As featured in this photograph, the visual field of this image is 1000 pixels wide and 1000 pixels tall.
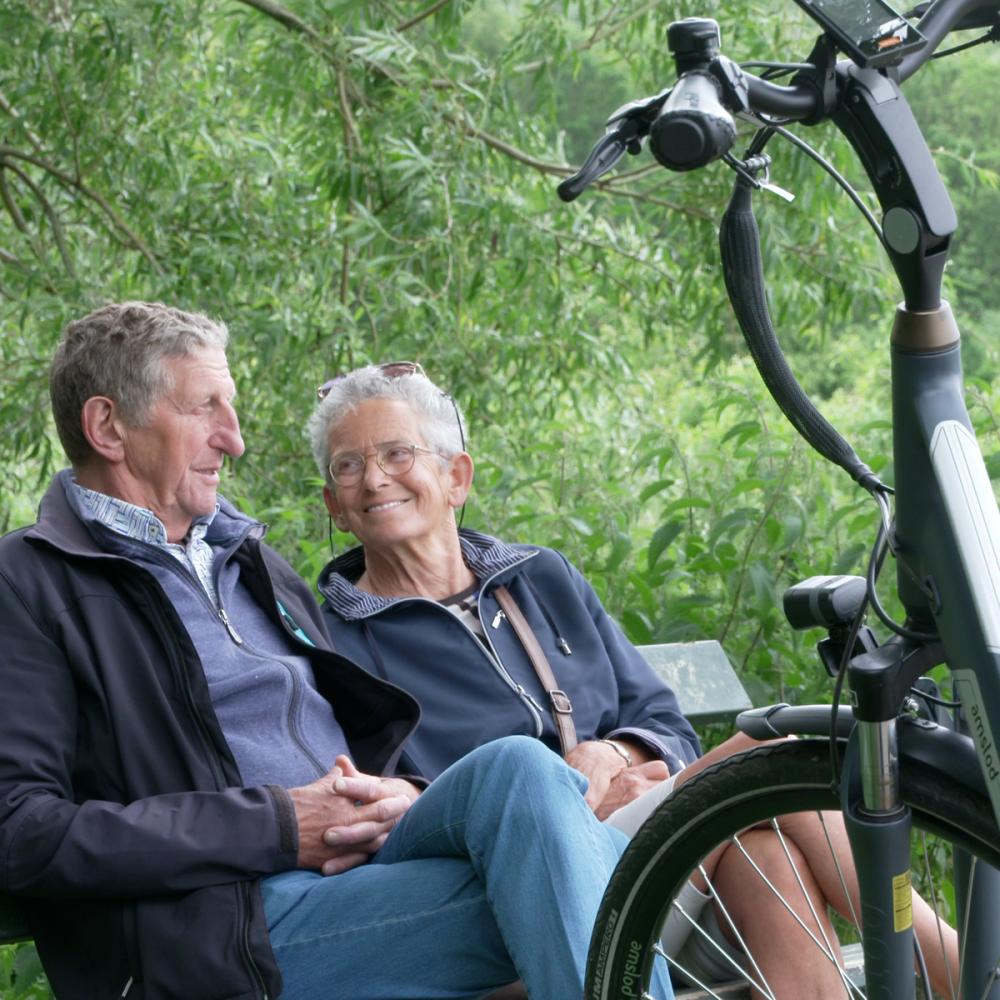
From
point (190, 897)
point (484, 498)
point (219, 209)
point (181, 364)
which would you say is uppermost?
point (219, 209)

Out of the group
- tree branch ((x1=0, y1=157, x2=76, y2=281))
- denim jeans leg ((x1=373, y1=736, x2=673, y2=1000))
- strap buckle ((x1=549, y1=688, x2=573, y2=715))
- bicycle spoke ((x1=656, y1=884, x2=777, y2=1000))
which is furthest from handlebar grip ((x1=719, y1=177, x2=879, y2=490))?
tree branch ((x1=0, y1=157, x2=76, y2=281))

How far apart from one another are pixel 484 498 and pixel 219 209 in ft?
5.05

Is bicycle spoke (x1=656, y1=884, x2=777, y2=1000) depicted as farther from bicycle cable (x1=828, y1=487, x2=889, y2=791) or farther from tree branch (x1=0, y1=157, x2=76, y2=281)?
tree branch (x1=0, y1=157, x2=76, y2=281)

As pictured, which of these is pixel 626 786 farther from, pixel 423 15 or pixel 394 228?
pixel 423 15

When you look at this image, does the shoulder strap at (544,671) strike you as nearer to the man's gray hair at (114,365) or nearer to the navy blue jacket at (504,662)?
the navy blue jacket at (504,662)

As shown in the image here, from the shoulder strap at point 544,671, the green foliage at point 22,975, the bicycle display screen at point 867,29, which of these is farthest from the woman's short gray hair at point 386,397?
the bicycle display screen at point 867,29

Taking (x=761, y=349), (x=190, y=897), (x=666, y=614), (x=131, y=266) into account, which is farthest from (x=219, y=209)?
(x=761, y=349)

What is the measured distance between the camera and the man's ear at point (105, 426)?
2.33 m

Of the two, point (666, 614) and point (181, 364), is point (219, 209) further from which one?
point (181, 364)

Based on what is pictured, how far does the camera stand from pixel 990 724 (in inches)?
51.4

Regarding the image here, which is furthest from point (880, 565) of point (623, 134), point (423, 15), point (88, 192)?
point (88, 192)

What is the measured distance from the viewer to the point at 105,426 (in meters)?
2.34

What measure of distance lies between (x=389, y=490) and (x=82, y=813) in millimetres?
915

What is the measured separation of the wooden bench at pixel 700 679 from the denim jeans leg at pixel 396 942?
1042 mm
